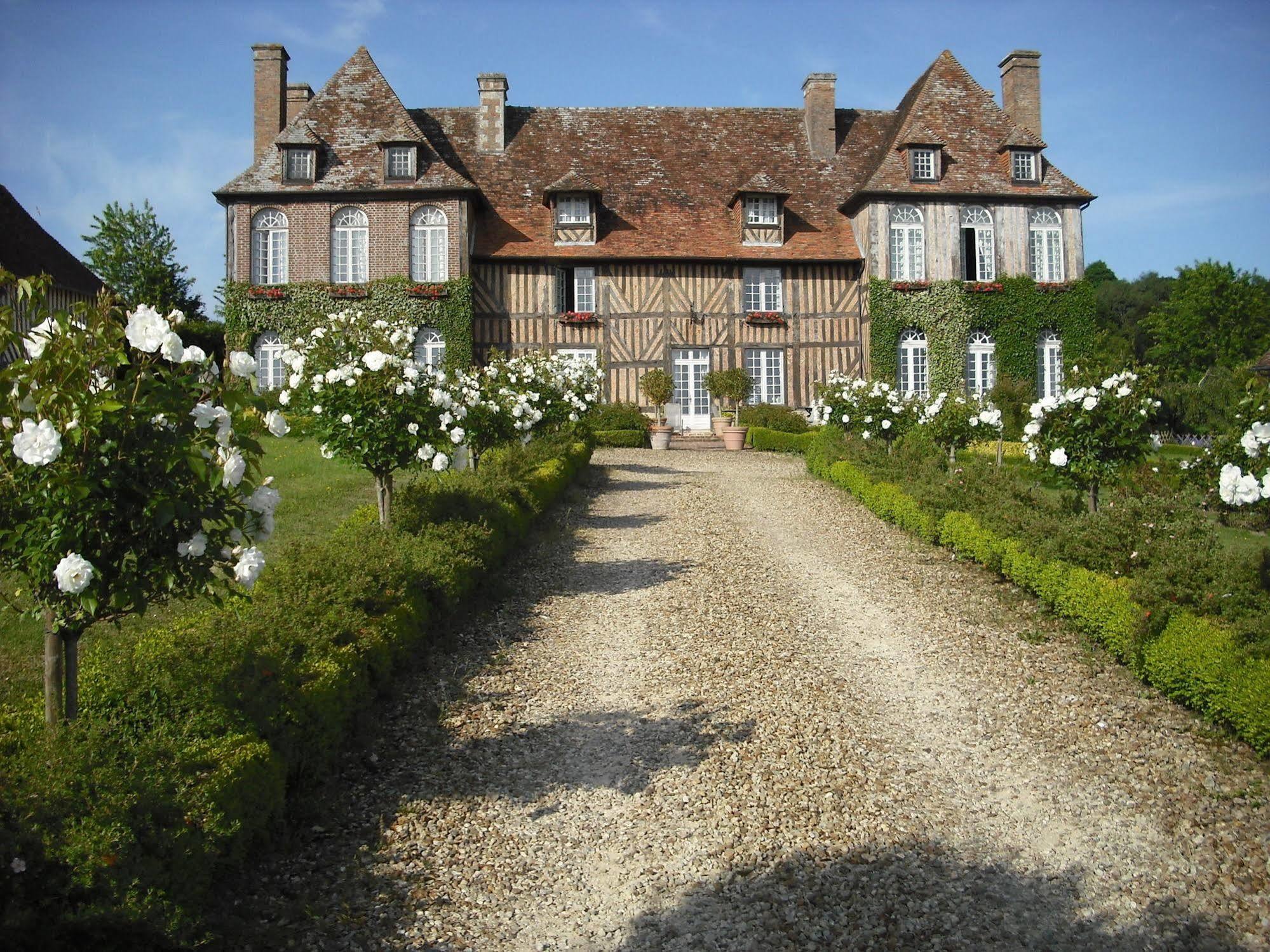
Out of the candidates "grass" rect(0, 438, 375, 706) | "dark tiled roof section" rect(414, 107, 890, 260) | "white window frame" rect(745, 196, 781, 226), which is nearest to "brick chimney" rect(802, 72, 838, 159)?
"dark tiled roof section" rect(414, 107, 890, 260)

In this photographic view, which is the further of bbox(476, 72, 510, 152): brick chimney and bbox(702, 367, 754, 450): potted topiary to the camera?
bbox(476, 72, 510, 152): brick chimney

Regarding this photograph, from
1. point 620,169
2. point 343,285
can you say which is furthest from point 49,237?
point 620,169

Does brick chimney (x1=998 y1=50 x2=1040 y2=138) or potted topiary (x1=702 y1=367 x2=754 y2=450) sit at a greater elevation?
brick chimney (x1=998 y1=50 x2=1040 y2=138)

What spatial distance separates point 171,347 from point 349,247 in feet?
62.8

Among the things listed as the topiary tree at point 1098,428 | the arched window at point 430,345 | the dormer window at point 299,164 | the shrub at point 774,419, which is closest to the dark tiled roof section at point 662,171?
the arched window at point 430,345

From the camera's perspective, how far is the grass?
500cm

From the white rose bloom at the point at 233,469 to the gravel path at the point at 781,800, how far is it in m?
1.52

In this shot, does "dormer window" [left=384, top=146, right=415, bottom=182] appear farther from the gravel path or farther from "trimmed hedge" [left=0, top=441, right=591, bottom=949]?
"trimmed hedge" [left=0, top=441, right=591, bottom=949]

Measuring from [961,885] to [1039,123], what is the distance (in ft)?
75.1

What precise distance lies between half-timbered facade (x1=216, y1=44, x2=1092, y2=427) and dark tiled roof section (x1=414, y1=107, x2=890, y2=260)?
0.20 feet

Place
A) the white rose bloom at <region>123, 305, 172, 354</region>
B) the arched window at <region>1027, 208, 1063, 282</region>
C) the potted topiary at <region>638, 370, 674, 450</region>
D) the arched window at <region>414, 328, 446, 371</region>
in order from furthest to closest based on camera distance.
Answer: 1. the arched window at <region>1027, 208, 1063, 282</region>
2. the arched window at <region>414, 328, 446, 371</region>
3. the potted topiary at <region>638, 370, 674, 450</region>
4. the white rose bloom at <region>123, 305, 172, 354</region>

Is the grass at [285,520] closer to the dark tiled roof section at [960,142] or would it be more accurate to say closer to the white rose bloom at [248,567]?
the white rose bloom at [248,567]

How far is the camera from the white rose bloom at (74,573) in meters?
3.02

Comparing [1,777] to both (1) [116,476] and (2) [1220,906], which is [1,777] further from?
(2) [1220,906]
